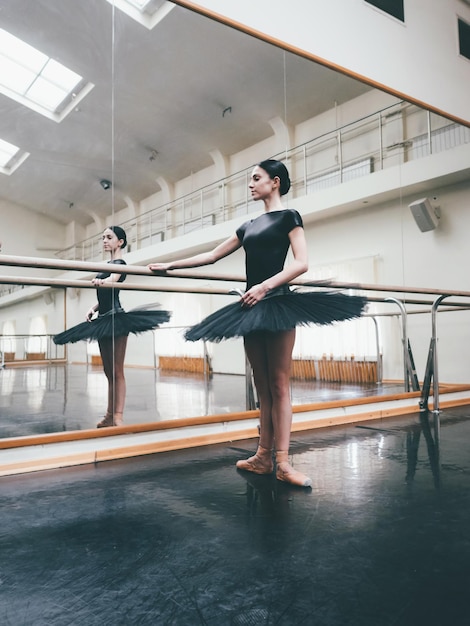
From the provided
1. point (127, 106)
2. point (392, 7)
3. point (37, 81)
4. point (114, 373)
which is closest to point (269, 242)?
point (114, 373)

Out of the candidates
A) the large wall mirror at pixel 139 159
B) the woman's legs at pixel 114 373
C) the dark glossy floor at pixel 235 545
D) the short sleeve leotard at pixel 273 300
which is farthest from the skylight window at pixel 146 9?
the dark glossy floor at pixel 235 545

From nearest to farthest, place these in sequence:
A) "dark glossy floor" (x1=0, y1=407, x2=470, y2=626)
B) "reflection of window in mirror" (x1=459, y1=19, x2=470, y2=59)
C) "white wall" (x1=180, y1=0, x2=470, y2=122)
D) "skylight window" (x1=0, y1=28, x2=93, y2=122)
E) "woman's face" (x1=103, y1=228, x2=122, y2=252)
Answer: "dark glossy floor" (x1=0, y1=407, x2=470, y2=626)
"skylight window" (x1=0, y1=28, x2=93, y2=122)
"woman's face" (x1=103, y1=228, x2=122, y2=252)
"white wall" (x1=180, y1=0, x2=470, y2=122)
"reflection of window in mirror" (x1=459, y1=19, x2=470, y2=59)

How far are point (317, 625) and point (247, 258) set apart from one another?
1152 millimetres

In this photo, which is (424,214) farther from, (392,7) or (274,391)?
(274,391)

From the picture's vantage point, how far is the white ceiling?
204 cm

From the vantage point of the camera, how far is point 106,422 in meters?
2.01

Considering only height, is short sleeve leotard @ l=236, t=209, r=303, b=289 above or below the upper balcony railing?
below

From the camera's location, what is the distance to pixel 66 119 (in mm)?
2105

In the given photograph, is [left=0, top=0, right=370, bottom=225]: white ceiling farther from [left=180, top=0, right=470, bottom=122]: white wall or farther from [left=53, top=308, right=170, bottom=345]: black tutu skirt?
[left=53, top=308, right=170, bottom=345]: black tutu skirt

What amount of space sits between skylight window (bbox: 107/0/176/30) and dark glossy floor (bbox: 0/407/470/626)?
2047 mm

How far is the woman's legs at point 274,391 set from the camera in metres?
1.59

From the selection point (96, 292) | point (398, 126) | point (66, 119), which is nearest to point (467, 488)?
point (96, 292)

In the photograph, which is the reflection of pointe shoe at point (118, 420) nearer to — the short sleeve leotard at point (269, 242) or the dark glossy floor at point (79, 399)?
the dark glossy floor at point (79, 399)

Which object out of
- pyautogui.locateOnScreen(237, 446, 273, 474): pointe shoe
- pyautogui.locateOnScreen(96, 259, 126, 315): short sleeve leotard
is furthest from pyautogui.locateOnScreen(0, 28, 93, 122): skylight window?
pyautogui.locateOnScreen(237, 446, 273, 474): pointe shoe
